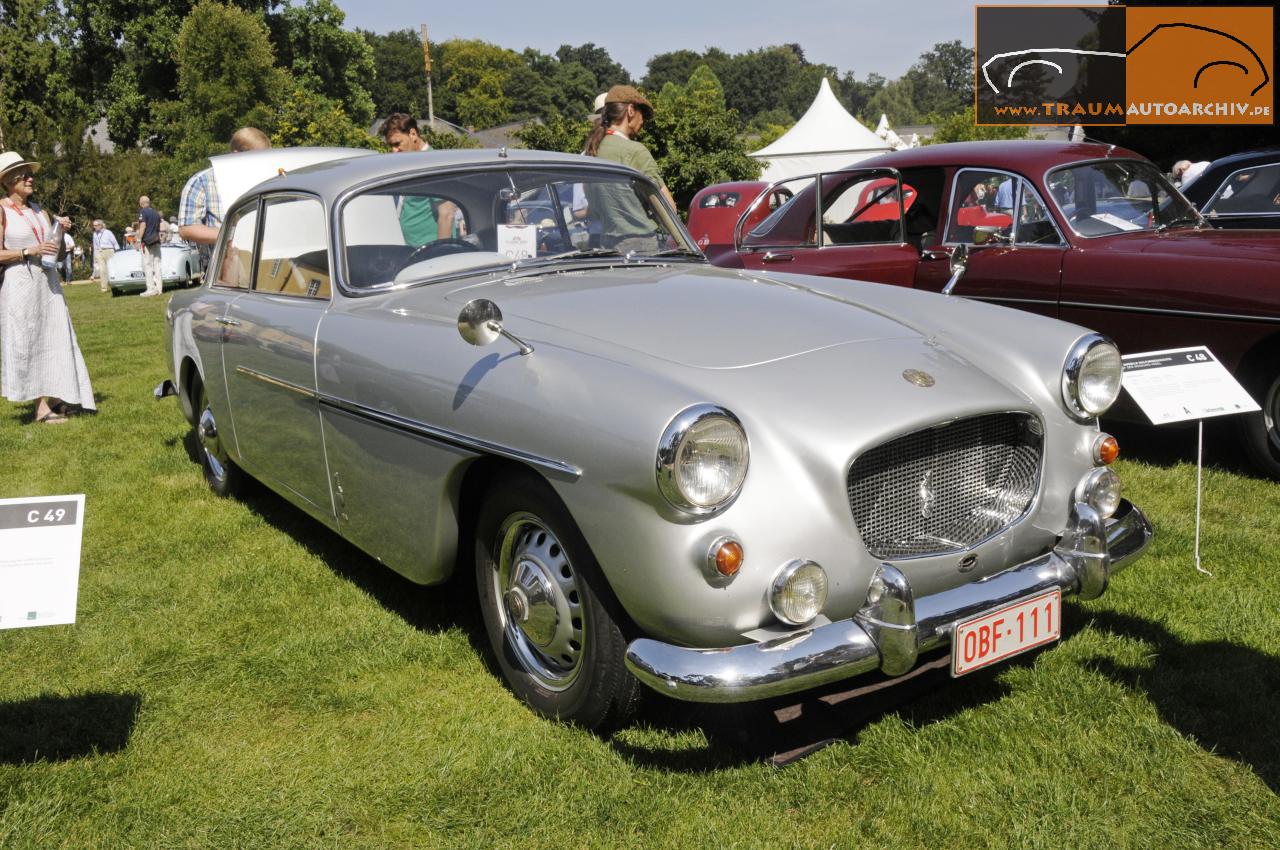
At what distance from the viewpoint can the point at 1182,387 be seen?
375cm

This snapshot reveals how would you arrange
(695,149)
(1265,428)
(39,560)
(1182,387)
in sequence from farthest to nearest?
(695,149), (1265,428), (1182,387), (39,560)

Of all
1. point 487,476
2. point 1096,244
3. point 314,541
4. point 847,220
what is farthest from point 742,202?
point 487,476

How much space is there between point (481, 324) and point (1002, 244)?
386cm

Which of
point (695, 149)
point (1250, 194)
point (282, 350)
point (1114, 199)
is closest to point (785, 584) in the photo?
point (282, 350)

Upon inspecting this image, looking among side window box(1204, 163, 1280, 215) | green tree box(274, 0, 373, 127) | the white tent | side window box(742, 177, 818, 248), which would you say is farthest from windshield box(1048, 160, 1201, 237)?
green tree box(274, 0, 373, 127)

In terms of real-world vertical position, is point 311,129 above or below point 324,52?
below

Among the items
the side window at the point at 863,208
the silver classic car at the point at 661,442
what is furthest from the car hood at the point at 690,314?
the side window at the point at 863,208

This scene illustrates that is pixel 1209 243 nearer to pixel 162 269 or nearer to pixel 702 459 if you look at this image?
pixel 702 459

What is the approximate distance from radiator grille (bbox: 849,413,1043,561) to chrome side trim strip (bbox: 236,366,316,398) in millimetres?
2008

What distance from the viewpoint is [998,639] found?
2631 millimetres

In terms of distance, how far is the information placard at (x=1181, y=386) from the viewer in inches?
143

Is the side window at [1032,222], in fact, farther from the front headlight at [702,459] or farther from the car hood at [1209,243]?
the front headlight at [702,459]

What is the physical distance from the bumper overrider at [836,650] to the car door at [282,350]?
1792mm

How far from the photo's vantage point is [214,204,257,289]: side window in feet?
15.3
